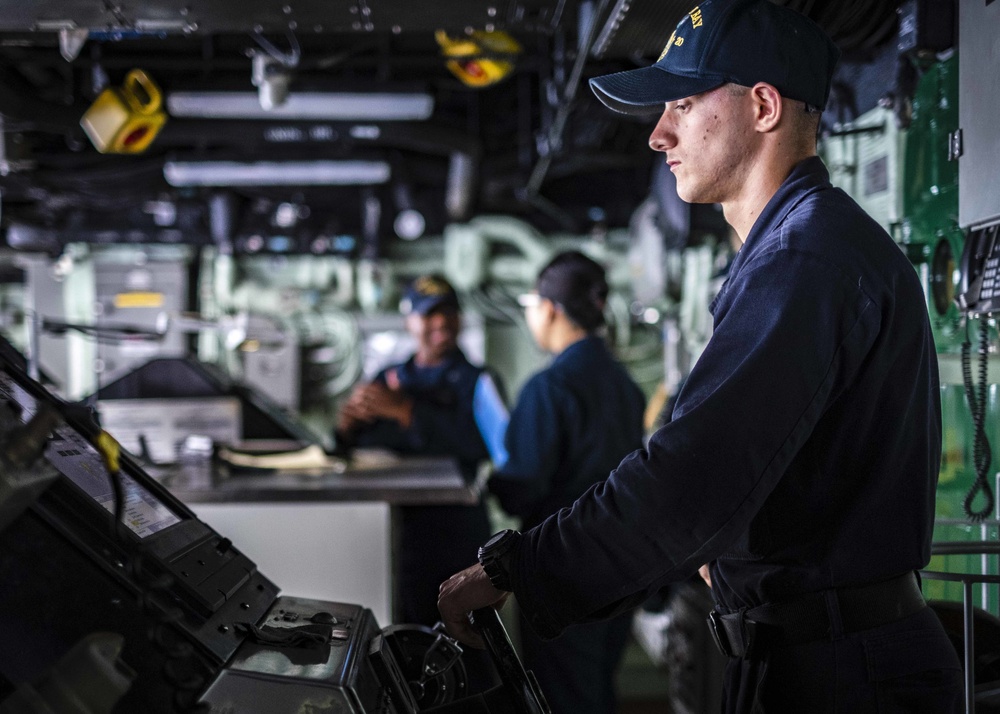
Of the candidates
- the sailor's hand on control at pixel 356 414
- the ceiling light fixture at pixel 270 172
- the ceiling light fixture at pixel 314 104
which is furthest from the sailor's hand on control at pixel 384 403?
the ceiling light fixture at pixel 270 172

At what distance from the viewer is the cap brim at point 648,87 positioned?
3.99 ft

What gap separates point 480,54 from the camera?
10.4 feet

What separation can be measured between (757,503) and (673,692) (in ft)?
8.96

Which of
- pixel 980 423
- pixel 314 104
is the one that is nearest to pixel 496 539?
pixel 980 423

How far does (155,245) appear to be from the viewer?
5.99m

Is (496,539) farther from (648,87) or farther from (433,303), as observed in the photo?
(433,303)

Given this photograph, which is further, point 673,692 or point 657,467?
point 673,692

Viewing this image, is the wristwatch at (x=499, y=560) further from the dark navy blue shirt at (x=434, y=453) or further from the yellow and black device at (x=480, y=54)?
the dark navy blue shirt at (x=434, y=453)

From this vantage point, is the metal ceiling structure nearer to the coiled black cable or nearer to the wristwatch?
the coiled black cable

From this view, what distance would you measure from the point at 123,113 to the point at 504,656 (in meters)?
2.93

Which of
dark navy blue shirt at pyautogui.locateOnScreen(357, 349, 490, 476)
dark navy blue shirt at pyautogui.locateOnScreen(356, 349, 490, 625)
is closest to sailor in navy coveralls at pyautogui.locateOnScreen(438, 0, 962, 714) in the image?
dark navy blue shirt at pyautogui.locateOnScreen(356, 349, 490, 625)

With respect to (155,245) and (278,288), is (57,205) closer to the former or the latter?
(155,245)

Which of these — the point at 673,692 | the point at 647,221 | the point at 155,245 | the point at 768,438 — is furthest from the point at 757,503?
the point at 155,245

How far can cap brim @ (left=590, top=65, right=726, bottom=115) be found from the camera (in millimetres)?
1217
